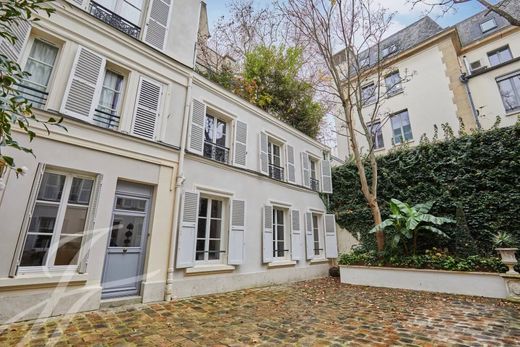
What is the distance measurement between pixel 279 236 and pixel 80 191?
19.2ft

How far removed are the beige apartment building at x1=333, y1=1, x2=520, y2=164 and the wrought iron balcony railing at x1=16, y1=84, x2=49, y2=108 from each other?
1016 cm

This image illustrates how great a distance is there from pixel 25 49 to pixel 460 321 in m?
8.89

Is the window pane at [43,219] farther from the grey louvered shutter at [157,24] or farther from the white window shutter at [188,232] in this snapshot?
the grey louvered shutter at [157,24]

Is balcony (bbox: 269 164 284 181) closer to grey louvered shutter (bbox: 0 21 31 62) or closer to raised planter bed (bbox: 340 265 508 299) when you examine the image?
raised planter bed (bbox: 340 265 508 299)

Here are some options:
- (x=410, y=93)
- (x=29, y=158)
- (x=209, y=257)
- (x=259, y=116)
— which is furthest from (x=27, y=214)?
(x=410, y=93)

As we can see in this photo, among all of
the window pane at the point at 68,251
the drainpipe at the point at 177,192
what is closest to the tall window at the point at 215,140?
the drainpipe at the point at 177,192

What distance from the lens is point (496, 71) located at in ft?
37.4

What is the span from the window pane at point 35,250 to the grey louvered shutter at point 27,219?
0.50 feet

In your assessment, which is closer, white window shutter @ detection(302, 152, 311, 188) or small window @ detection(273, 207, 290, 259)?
small window @ detection(273, 207, 290, 259)

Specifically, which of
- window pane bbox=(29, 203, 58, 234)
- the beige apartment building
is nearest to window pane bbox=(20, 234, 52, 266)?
window pane bbox=(29, 203, 58, 234)

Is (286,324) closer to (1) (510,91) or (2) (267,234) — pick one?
(2) (267,234)

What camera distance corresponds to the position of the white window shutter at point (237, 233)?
6413 mm

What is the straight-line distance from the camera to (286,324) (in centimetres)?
386

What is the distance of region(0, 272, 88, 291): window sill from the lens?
3598 mm
